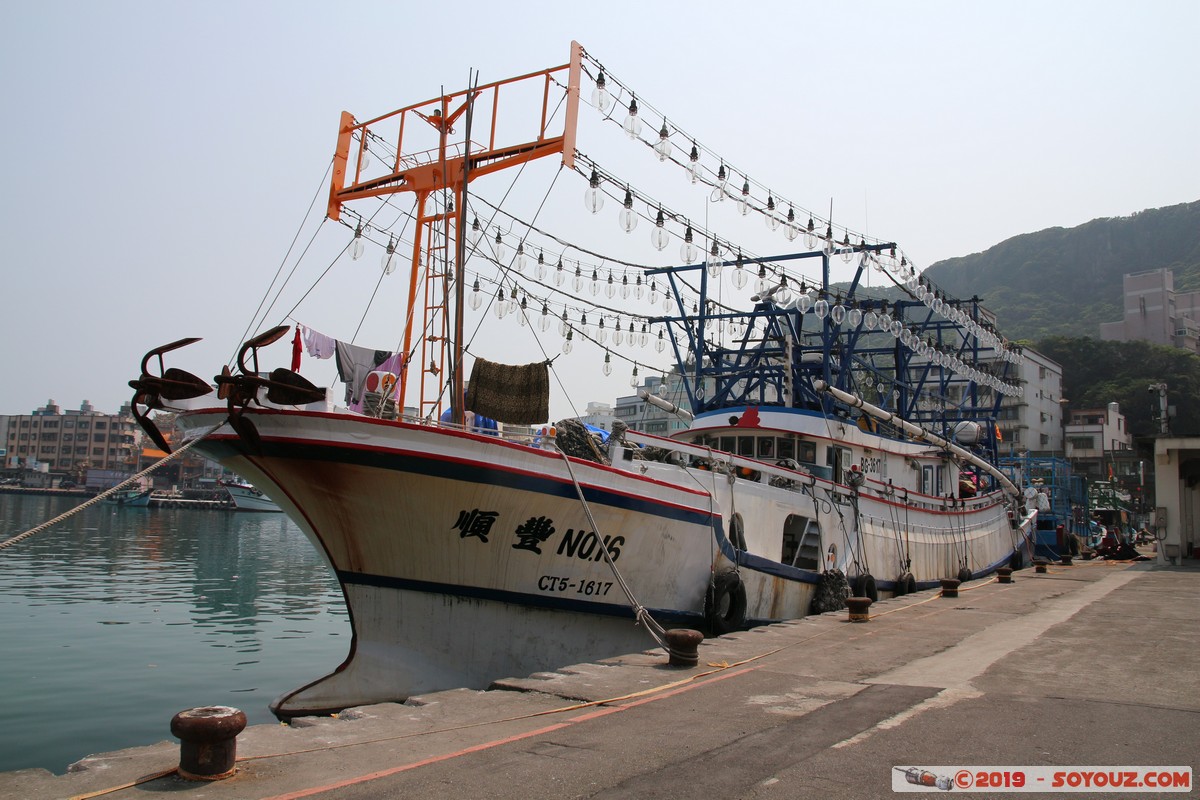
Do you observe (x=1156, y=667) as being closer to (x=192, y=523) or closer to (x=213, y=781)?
(x=213, y=781)

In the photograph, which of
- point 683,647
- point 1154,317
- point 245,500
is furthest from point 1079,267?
point 683,647

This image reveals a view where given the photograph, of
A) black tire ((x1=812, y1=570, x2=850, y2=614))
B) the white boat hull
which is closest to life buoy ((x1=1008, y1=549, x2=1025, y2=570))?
black tire ((x1=812, y1=570, x2=850, y2=614))

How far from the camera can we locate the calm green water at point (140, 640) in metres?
11.7

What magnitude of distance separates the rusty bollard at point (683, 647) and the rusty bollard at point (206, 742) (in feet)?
16.4

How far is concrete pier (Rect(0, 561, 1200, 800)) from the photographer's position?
17.1 ft

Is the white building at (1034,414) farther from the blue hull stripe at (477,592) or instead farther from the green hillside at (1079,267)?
the blue hull stripe at (477,592)

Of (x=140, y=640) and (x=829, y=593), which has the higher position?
(x=829, y=593)

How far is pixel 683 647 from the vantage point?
9.12 meters

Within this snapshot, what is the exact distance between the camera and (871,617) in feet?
44.3

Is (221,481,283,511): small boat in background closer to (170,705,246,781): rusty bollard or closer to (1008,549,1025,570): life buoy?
(1008,549,1025,570): life buoy

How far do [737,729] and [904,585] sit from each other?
47.7 ft

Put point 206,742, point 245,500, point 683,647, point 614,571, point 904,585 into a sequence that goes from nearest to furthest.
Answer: point 206,742, point 683,647, point 614,571, point 904,585, point 245,500

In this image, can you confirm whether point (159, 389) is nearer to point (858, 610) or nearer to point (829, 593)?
point (858, 610)

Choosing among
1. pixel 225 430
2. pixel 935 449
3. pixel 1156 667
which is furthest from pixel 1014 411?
pixel 225 430
